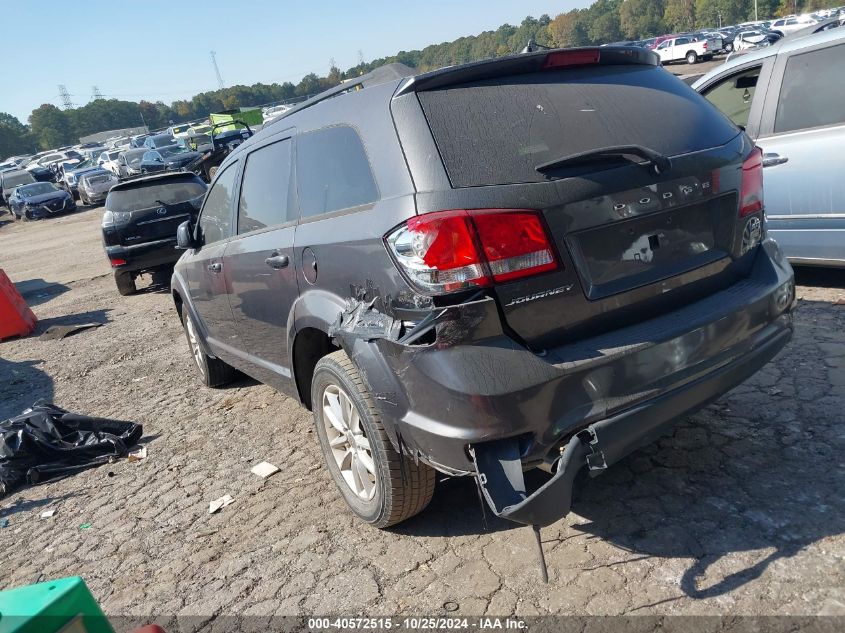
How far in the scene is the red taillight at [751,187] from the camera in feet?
10.1

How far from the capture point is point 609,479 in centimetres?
340

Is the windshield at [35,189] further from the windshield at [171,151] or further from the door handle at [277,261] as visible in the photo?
the door handle at [277,261]

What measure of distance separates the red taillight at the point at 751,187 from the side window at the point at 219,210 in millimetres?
2952

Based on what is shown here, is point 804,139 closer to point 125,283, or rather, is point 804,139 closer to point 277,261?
point 277,261

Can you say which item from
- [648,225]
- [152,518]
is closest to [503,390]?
[648,225]

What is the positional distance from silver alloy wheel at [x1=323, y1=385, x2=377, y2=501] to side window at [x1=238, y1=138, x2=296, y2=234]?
98 cm

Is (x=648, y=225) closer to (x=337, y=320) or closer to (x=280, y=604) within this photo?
(x=337, y=320)

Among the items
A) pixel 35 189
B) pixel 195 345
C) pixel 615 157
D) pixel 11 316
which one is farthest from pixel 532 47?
pixel 35 189

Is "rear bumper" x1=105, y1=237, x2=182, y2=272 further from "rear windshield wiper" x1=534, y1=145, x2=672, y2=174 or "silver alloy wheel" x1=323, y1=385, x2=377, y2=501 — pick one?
"rear windshield wiper" x1=534, y1=145, x2=672, y2=174

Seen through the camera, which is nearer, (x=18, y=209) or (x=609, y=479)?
(x=609, y=479)

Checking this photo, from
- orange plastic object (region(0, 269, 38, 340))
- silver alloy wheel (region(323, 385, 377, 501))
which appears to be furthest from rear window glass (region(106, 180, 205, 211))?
silver alloy wheel (region(323, 385, 377, 501))

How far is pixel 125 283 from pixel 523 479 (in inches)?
405

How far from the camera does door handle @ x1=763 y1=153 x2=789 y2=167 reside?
17.1 ft

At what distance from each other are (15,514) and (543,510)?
3.50 metres
